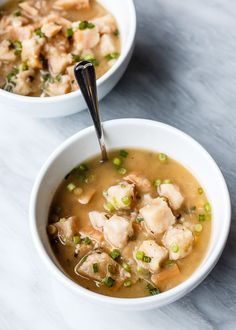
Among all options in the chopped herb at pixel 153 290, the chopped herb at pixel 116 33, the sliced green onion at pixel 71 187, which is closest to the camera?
the chopped herb at pixel 153 290

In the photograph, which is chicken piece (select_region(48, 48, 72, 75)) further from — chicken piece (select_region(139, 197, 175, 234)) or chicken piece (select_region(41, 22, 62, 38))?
chicken piece (select_region(139, 197, 175, 234))

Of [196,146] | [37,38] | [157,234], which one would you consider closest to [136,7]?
[37,38]

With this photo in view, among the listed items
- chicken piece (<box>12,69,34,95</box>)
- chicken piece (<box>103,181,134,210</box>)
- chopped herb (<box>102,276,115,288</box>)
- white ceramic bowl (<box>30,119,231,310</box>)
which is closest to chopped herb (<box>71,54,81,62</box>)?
chicken piece (<box>12,69,34,95</box>)

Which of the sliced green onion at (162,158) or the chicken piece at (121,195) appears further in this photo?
the sliced green onion at (162,158)

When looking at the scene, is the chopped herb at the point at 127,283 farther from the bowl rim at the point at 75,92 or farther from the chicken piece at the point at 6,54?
the chicken piece at the point at 6,54

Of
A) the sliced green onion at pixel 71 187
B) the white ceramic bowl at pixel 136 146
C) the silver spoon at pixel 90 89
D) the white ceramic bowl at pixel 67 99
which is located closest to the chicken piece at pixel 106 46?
the white ceramic bowl at pixel 67 99

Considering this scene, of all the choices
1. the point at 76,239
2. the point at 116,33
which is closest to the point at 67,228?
the point at 76,239

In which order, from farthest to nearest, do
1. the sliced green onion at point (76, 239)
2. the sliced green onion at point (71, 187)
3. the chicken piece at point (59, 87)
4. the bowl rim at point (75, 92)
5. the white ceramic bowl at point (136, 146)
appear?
the chicken piece at point (59, 87) < the bowl rim at point (75, 92) < the sliced green onion at point (71, 187) < the sliced green onion at point (76, 239) < the white ceramic bowl at point (136, 146)

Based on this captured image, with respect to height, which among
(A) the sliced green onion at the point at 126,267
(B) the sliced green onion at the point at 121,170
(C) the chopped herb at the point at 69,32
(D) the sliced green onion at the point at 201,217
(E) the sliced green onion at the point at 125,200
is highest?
(C) the chopped herb at the point at 69,32

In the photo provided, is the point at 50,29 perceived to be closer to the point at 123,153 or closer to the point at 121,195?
the point at 123,153
